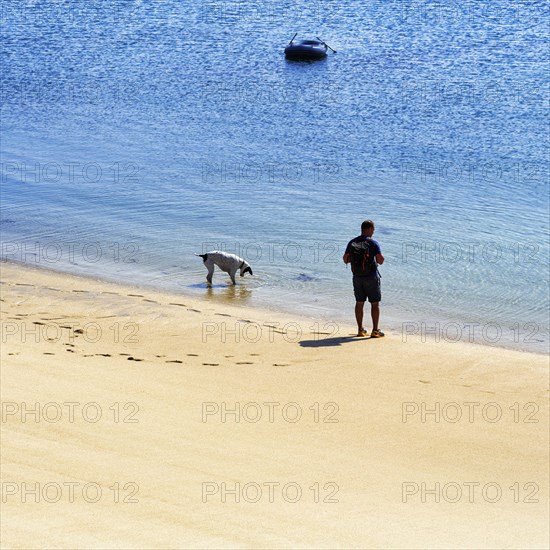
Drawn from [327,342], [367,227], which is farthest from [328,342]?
[367,227]

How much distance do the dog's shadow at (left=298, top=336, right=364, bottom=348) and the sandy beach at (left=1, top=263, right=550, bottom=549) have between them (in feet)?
0.19

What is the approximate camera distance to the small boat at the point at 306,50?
128 ft

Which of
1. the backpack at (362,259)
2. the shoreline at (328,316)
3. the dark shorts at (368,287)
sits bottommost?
the shoreline at (328,316)

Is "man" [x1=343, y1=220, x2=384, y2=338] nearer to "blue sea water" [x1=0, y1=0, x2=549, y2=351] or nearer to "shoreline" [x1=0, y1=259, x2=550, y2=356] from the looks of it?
"shoreline" [x1=0, y1=259, x2=550, y2=356]

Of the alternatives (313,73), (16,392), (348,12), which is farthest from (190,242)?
(348,12)

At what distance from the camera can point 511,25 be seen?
4288 cm

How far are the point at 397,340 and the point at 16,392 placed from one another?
6096 millimetres

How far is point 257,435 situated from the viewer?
412 inches

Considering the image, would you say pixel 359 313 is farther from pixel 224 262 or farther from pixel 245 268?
pixel 245 268


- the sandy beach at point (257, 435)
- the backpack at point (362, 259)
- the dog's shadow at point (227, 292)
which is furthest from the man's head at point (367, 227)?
the dog's shadow at point (227, 292)

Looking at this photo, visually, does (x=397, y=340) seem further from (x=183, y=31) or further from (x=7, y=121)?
(x=183, y=31)

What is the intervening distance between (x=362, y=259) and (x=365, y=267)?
15 centimetres

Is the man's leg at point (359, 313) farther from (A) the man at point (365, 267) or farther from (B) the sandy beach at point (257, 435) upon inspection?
(B) the sandy beach at point (257, 435)

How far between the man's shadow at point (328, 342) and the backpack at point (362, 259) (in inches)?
41.2
